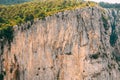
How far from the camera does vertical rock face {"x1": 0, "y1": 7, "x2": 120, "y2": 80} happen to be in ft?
277

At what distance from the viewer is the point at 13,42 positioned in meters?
87.0

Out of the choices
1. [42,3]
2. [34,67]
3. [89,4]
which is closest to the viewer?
[34,67]

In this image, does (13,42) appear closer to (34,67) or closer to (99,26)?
(34,67)

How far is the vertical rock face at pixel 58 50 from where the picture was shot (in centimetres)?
8431

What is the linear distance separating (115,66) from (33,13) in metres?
22.9

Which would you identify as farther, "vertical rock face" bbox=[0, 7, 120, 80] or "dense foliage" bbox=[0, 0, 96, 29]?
"dense foliage" bbox=[0, 0, 96, 29]

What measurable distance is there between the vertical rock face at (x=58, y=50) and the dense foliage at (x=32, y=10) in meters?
2.35

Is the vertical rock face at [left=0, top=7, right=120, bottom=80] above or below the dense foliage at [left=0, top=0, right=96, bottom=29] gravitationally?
below

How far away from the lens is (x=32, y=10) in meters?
92.6

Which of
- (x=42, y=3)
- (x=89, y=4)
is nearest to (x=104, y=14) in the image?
(x=89, y=4)

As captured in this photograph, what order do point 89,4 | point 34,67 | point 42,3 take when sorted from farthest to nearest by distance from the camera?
point 42,3 < point 89,4 < point 34,67

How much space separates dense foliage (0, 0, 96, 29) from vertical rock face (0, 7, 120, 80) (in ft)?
7.72

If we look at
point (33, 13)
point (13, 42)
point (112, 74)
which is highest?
point (33, 13)

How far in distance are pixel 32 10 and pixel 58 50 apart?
1353 cm
